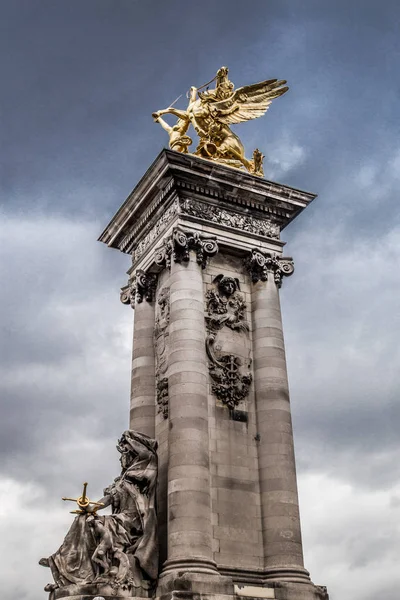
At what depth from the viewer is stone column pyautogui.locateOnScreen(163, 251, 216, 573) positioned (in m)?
17.0

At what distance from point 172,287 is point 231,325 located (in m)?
2.08

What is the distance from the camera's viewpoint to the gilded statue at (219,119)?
23.1m

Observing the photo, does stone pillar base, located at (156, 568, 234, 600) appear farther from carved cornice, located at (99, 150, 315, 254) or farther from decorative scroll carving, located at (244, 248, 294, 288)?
carved cornice, located at (99, 150, 315, 254)

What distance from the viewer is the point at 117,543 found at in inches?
683

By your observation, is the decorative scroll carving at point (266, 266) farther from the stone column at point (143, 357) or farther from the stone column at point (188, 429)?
the stone column at point (143, 357)

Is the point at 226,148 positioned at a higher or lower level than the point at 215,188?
higher

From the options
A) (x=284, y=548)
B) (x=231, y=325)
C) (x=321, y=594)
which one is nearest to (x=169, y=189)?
(x=231, y=325)

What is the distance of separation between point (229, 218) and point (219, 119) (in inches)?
152

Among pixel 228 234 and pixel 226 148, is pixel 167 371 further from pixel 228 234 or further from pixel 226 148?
pixel 226 148

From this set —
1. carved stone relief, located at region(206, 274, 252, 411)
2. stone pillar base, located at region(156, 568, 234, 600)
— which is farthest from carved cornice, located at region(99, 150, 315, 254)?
stone pillar base, located at region(156, 568, 234, 600)

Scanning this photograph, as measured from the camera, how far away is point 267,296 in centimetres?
2158

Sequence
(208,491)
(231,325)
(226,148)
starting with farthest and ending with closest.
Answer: (226,148) → (231,325) → (208,491)

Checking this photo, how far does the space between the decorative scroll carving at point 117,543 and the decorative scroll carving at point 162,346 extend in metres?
1.77

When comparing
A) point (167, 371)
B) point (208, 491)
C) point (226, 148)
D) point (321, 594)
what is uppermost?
point (226, 148)
